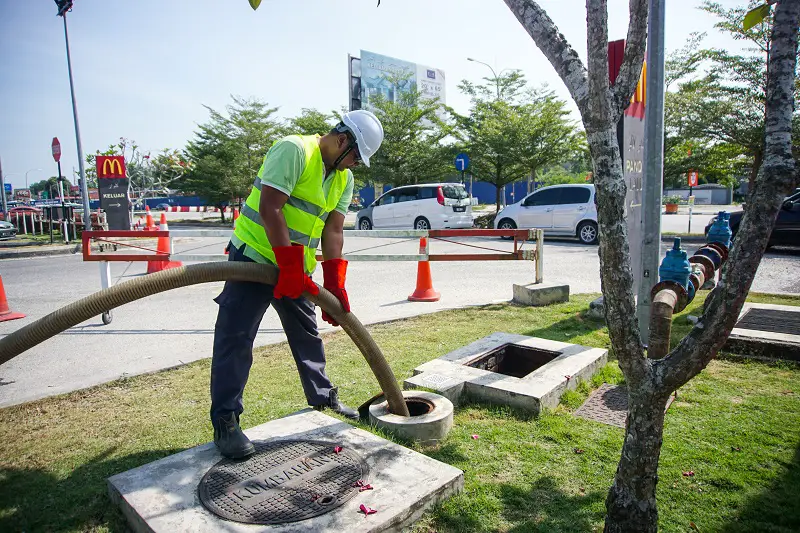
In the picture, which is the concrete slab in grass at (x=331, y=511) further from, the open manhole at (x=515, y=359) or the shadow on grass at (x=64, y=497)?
the open manhole at (x=515, y=359)

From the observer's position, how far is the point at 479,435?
10.4 feet

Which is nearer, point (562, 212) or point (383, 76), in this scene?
point (562, 212)

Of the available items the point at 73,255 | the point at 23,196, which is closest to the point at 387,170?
the point at 73,255

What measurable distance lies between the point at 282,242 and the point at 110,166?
1329 centimetres

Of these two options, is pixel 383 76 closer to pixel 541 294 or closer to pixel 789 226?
pixel 789 226

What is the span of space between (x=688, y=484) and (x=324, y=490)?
1.80m

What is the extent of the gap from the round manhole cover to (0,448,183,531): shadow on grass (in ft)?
1.53

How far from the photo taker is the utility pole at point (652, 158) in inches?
171

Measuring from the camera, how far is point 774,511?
7.77 feet

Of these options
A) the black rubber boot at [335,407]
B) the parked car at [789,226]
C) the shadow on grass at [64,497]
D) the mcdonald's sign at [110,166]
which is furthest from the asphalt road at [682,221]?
the shadow on grass at [64,497]

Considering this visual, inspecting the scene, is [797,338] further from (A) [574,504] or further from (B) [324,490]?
(B) [324,490]

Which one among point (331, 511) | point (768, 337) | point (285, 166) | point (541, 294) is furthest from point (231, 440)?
point (541, 294)

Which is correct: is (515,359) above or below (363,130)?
below

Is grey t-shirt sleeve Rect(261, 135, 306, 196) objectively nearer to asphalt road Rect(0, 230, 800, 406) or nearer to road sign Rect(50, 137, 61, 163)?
asphalt road Rect(0, 230, 800, 406)
